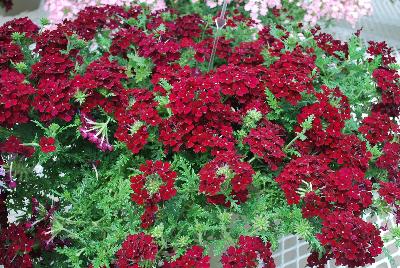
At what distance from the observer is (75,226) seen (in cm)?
133

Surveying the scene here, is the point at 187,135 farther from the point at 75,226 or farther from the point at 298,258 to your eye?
the point at 298,258

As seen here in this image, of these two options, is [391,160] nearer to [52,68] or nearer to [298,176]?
[298,176]

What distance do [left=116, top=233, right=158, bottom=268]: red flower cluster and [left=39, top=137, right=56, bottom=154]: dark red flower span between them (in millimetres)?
378

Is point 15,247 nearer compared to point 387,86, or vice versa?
point 15,247

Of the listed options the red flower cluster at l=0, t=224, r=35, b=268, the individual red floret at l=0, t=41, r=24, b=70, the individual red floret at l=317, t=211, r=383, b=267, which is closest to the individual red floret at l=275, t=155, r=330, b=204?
the individual red floret at l=317, t=211, r=383, b=267

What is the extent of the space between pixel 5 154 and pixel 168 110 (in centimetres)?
51

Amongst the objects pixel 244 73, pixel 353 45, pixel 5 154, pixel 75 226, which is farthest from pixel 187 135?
pixel 353 45

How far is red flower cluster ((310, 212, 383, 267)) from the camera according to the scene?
115cm

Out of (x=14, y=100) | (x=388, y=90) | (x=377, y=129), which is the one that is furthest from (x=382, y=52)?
(x=14, y=100)

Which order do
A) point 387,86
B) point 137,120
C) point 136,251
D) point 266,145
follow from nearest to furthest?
point 136,251, point 266,145, point 137,120, point 387,86

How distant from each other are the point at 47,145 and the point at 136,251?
1.45ft

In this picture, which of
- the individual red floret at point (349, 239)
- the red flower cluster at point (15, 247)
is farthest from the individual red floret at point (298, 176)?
the red flower cluster at point (15, 247)

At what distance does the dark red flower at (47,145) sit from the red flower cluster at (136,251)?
0.38m

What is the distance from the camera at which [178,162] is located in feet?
4.48
